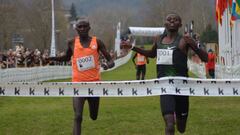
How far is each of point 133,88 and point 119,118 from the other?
4161mm

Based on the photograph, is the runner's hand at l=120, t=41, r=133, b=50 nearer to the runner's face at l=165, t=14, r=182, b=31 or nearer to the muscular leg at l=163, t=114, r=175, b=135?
the runner's face at l=165, t=14, r=182, b=31

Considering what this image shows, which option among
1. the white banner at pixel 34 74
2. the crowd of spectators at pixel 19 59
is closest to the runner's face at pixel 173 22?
the white banner at pixel 34 74

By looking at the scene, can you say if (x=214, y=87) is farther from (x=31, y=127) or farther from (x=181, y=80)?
(x=31, y=127)

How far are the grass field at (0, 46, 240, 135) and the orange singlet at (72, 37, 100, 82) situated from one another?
1.86 m

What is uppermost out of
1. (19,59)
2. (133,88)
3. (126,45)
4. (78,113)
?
(19,59)

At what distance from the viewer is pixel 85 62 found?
9.04 meters

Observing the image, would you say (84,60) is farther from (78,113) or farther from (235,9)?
(235,9)

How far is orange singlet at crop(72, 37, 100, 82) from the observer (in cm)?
906

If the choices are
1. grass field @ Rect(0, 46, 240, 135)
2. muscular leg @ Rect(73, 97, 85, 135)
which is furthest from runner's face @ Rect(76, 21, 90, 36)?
grass field @ Rect(0, 46, 240, 135)

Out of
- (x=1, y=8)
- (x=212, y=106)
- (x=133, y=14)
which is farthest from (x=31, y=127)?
(x=133, y=14)

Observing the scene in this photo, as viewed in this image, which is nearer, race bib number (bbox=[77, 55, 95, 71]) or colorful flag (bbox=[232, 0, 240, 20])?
race bib number (bbox=[77, 55, 95, 71])

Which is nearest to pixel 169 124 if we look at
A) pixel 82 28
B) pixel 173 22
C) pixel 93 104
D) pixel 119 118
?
pixel 173 22

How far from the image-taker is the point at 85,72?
9.11m

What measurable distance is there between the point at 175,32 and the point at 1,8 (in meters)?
48.2
